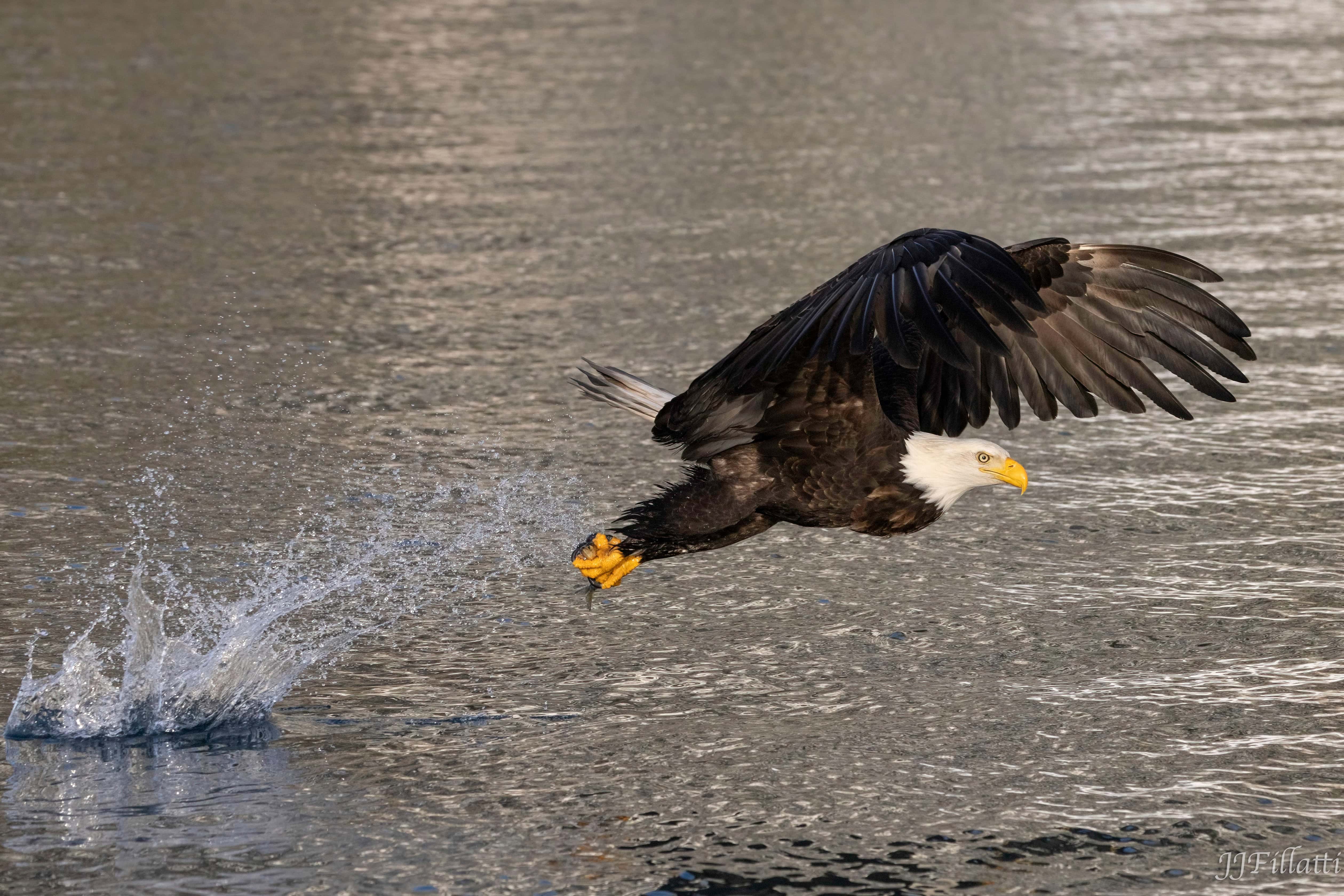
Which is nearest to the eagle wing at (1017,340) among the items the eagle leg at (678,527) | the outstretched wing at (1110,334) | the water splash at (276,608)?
the outstretched wing at (1110,334)

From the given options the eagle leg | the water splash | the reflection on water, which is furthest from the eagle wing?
the reflection on water

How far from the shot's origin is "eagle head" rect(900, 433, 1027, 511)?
502cm

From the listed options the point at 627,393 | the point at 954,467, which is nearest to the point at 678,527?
the point at 627,393

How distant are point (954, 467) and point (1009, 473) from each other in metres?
0.14

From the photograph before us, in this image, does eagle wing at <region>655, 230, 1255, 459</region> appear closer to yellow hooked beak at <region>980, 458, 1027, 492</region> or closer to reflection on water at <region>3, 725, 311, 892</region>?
yellow hooked beak at <region>980, 458, 1027, 492</region>

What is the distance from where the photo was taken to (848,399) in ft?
16.5

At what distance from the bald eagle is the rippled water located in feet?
1.62

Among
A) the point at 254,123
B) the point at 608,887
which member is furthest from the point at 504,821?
the point at 254,123

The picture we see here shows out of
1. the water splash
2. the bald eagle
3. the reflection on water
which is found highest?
the bald eagle

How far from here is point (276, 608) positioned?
5.54 m

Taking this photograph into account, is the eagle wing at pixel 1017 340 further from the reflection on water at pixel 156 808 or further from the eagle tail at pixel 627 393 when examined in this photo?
the reflection on water at pixel 156 808

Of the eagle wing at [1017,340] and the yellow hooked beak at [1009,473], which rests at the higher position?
the eagle wing at [1017,340]

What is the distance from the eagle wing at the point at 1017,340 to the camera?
14.8ft

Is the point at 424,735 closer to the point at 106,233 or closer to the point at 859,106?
the point at 106,233
